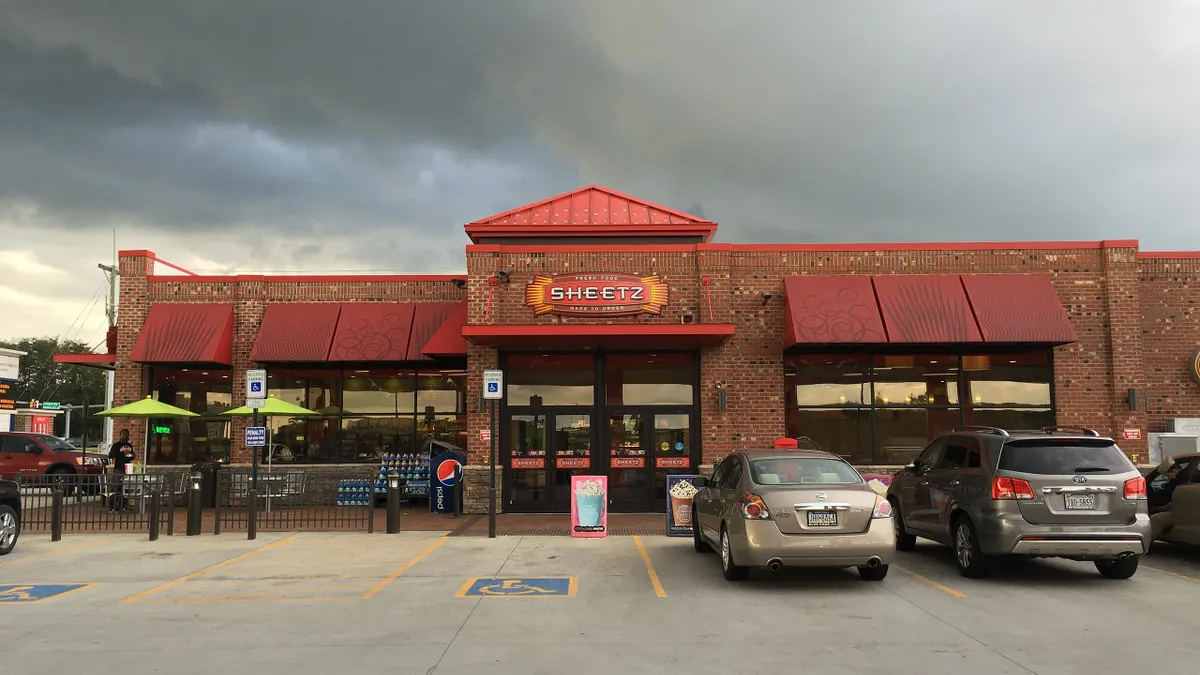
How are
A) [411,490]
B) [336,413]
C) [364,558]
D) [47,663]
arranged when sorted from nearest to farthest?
[47,663] < [364,558] < [411,490] < [336,413]

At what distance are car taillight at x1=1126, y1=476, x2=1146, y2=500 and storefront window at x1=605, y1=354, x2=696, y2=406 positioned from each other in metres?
9.11

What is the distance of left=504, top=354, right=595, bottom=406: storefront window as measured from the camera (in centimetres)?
1744

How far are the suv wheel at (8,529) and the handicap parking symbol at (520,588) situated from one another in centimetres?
738

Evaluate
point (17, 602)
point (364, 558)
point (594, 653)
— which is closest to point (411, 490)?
point (364, 558)

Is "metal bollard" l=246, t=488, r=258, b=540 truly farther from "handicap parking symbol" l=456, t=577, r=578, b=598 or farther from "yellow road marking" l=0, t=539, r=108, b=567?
"handicap parking symbol" l=456, t=577, r=578, b=598

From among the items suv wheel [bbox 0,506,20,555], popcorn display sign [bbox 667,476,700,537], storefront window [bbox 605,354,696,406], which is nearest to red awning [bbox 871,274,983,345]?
storefront window [bbox 605,354,696,406]

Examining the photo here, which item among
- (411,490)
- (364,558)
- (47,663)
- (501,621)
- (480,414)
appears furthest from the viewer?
(411,490)

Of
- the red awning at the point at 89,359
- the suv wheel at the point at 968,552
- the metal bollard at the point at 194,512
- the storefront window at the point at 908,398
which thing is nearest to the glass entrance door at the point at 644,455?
the storefront window at the point at 908,398

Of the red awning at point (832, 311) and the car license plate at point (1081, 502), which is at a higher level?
the red awning at point (832, 311)

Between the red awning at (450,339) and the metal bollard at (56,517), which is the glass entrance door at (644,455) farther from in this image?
the metal bollard at (56,517)

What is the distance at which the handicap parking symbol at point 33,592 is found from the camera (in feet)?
29.4

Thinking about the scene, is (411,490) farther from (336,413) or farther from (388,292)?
(388,292)

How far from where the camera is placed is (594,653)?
21.8 feet

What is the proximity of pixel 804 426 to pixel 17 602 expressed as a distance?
45.1 ft
